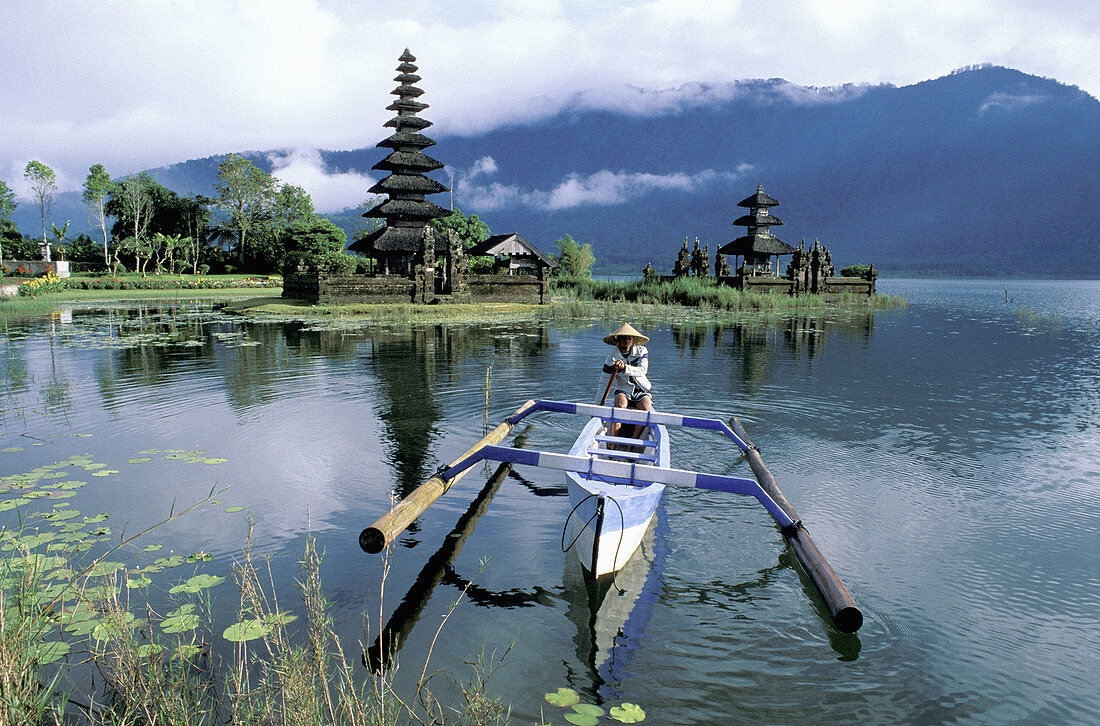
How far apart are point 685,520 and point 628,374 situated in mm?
2329

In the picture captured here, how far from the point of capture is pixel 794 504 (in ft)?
25.3

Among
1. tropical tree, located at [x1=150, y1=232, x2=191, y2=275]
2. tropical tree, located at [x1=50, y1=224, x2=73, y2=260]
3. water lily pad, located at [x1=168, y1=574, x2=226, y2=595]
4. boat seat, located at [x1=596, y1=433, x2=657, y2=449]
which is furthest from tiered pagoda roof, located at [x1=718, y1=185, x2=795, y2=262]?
A: tropical tree, located at [x1=50, y1=224, x2=73, y2=260]

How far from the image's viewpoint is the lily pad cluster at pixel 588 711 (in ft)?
13.4

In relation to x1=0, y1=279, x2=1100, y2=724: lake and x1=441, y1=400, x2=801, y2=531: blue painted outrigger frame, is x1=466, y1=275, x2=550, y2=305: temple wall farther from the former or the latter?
x1=441, y1=400, x2=801, y2=531: blue painted outrigger frame

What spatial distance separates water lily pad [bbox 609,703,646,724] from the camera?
4098mm

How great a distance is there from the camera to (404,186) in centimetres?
4534

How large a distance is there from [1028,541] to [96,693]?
26.7 feet

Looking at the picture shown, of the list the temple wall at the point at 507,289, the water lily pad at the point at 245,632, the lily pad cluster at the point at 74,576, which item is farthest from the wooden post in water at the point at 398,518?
the temple wall at the point at 507,289

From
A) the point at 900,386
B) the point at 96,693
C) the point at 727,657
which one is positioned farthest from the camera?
the point at 900,386

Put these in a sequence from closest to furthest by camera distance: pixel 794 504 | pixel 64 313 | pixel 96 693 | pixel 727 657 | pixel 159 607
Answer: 1. pixel 96 693
2. pixel 727 657
3. pixel 159 607
4. pixel 794 504
5. pixel 64 313

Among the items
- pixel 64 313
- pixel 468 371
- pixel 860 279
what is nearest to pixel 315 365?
pixel 468 371

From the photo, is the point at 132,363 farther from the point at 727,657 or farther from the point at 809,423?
the point at 727,657

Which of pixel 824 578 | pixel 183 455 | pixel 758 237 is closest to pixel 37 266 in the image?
pixel 758 237

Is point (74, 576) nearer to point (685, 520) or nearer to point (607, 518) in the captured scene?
point (607, 518)
